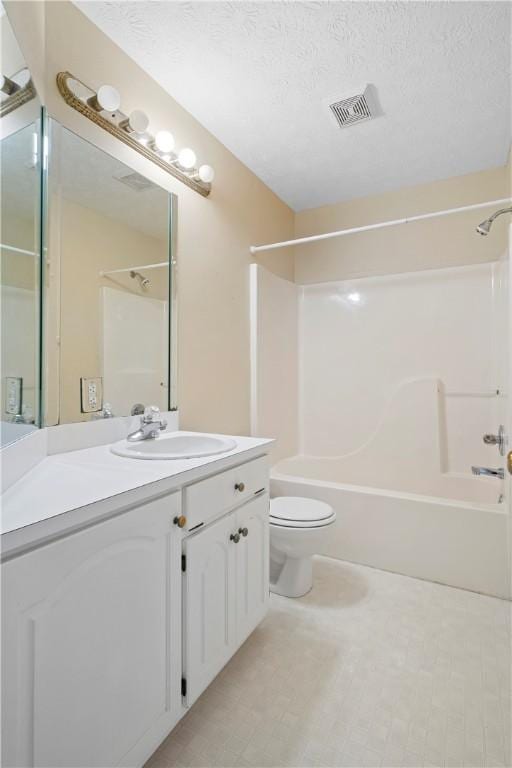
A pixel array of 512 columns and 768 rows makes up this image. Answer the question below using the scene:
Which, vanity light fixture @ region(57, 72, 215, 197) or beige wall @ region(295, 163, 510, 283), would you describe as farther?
beige wall @ region(295, 163, 510, 283)

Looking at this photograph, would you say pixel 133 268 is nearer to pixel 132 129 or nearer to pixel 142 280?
pixel 142 280

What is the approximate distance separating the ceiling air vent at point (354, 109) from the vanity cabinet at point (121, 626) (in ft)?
5.85

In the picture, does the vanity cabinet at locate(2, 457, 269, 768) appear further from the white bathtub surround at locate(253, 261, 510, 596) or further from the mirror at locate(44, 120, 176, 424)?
the white bathtub surround at locate(253, 261, 510, 596)

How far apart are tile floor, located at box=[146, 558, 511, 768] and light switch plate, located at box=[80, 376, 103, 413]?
1070 mm

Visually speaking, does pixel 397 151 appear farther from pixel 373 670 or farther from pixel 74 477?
pixel 373 670

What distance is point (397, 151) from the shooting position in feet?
7.40

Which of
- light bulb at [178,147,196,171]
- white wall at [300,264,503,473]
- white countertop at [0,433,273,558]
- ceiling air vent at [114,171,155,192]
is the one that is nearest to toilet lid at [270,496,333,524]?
white countertop at [0,433,273,558]

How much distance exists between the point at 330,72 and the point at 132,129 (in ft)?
2.89

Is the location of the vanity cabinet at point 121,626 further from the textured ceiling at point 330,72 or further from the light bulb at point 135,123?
the textured ceiling at point 330,72

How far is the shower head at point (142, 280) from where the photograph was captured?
5.29 ft

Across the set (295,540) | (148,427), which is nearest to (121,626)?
(148,427)

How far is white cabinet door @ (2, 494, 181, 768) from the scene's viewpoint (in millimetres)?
667

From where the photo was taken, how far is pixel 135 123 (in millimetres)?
1495

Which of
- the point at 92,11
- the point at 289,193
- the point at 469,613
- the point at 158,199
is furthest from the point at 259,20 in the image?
the point at 469,613
